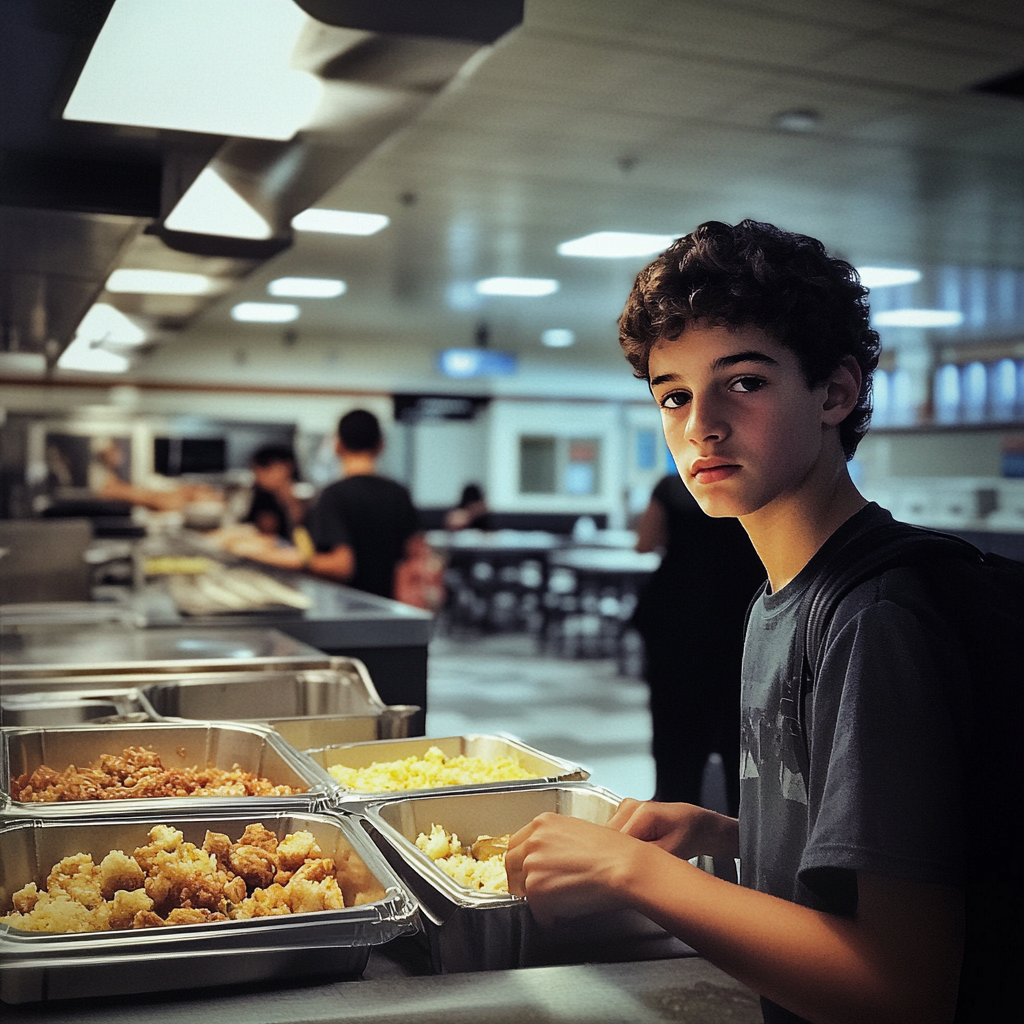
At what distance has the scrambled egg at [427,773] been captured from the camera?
1.72m

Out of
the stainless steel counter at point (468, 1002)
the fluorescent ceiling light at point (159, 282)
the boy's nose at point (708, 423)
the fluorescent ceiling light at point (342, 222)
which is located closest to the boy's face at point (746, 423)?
the boy's nose at point (708, 423)

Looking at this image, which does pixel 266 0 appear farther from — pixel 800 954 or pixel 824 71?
pixel 824 71

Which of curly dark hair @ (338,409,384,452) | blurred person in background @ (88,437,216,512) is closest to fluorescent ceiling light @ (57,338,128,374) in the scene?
curly dark hair @ (338,409,384,452)

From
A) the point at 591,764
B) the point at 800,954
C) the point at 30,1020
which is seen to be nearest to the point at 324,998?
the point at 30,1020

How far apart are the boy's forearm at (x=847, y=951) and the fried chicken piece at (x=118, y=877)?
0.70m

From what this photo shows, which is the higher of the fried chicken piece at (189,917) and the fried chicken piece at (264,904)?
the fried chicken piece at (189,917)

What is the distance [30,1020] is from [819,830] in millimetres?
728

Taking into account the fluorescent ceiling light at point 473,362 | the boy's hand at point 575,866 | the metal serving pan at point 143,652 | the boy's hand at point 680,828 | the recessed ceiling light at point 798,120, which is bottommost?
the metal serving pan at point 143,652

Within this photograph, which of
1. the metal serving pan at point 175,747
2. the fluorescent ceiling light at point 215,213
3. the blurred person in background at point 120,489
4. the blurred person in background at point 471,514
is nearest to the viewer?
the metal serving pan at point 175,747

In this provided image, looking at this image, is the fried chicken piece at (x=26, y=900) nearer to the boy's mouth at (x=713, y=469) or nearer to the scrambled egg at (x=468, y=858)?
the scrambled egg at (x=468, y=858)

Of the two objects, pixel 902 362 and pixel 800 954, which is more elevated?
pixel 902 362

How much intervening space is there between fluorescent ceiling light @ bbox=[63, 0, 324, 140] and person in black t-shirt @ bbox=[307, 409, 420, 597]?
2.70m

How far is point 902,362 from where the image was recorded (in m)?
12.3

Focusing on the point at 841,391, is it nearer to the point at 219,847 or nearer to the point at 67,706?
the point at 219,847
